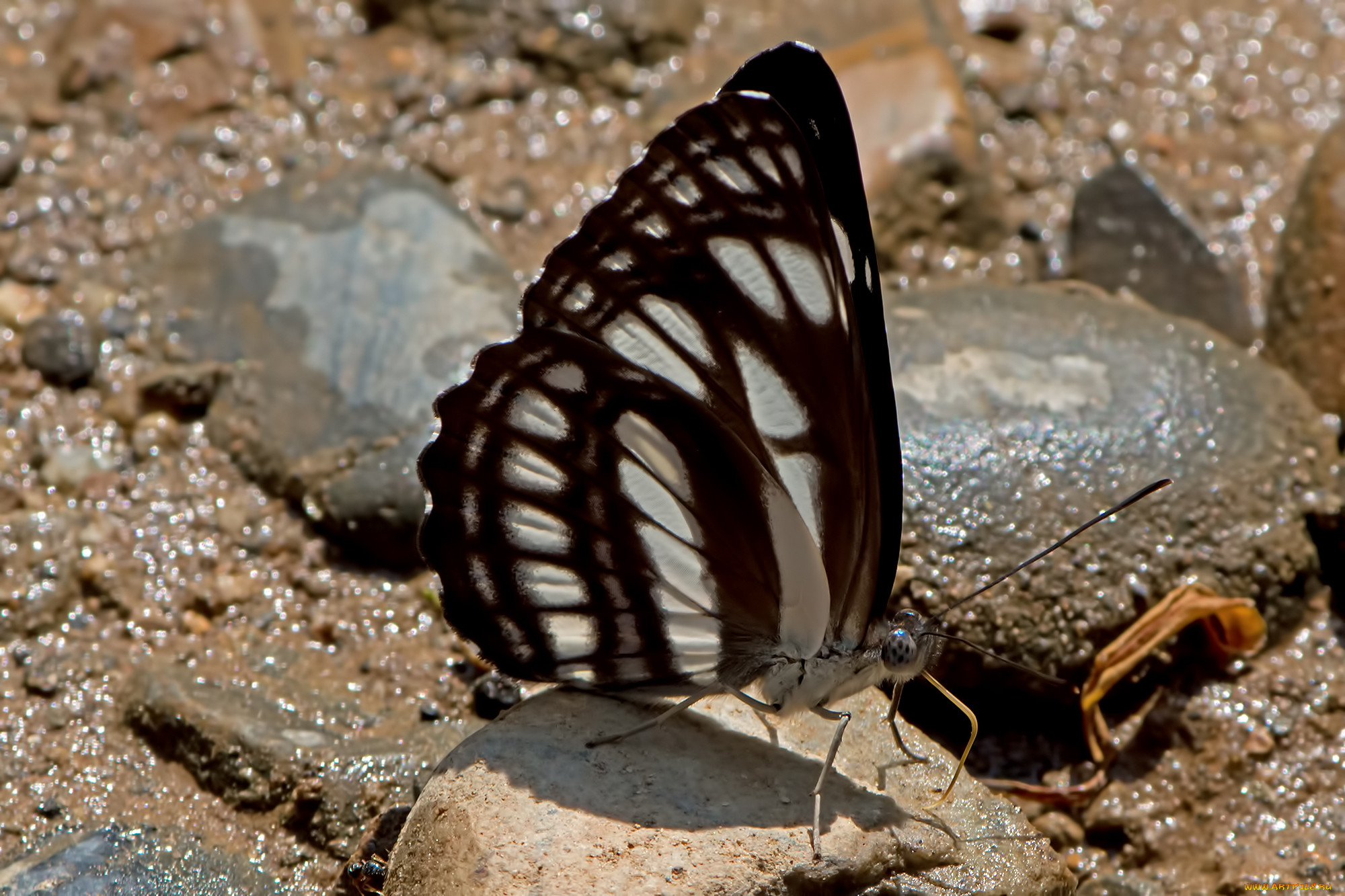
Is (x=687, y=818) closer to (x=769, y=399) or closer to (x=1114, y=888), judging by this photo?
(x=769, y=399)

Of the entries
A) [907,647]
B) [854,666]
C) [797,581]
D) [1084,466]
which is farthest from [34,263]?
[1084,466]

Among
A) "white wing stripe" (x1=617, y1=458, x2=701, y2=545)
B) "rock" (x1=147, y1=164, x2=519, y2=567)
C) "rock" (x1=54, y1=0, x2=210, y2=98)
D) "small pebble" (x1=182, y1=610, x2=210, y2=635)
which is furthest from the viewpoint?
"rock" (x1=54, y1=0, x2=210, y2=98)

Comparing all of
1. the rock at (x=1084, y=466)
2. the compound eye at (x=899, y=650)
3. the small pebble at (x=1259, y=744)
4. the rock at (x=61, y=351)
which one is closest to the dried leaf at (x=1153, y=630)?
the rock at (x=1084, y=466)

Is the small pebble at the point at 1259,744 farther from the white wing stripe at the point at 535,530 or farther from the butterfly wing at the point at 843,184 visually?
the white wing stripe at the point at 535,530

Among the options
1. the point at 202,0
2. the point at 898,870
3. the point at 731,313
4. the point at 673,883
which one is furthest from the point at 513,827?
the point at 202,0

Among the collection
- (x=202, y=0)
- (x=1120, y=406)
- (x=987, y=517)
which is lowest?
(x=987, y=517)

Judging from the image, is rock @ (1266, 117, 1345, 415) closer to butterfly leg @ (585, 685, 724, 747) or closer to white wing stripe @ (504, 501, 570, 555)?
butterfly leg @ (585, 685, 724, 747)

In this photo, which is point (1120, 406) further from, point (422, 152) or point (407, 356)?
point (422, 152)

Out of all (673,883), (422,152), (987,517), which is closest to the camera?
(673,883)

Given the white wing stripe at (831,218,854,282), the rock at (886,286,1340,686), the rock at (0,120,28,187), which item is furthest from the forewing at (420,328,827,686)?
the rock at (0,120,28,187)
